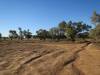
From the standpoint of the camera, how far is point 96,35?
45.7 metres

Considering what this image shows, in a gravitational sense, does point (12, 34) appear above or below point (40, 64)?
above

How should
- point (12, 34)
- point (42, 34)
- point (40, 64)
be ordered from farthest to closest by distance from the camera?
point (12, 34) → point (42, 34) → point (40, 64)

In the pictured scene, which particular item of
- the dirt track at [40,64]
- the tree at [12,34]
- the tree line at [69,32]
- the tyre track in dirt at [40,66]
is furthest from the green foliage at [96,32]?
the tree at [12,34]

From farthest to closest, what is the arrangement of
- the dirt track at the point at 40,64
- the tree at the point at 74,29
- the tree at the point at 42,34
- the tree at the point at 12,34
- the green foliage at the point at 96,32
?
1. the tree at the point at 12,34
2. the tree at the point at 42,34
3. the tree at the point at 74,29
4. the green foliage at the point at 96,32
5. the dirt track at the point at 40,64

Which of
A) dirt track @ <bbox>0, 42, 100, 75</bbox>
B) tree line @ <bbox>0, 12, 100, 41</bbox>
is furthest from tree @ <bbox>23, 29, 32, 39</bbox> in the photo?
dirt track @ <bbox>0, 42, 100, 75</bbox>

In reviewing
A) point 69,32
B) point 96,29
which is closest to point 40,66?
point 96,29

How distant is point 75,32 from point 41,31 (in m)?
46.0

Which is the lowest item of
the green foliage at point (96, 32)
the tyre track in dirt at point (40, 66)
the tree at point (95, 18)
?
the tyre track in dirt at point (40, 66)

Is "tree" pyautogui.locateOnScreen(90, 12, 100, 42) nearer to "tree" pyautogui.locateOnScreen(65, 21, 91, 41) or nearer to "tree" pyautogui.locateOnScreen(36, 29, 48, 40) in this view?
"tree" pyautogui.locateOnScreen(65, 21, 91, 41)

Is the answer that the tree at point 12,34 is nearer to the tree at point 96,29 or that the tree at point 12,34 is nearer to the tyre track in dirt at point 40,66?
the tree at point 96,29

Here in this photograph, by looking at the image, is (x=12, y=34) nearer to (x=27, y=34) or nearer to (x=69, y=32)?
(x=27, y=34)

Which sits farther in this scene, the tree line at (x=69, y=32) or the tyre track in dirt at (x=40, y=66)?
the tree line at (x=69, y=32)

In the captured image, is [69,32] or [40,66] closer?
[40,66]

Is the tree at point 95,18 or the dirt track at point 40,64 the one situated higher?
the tree at point 95,18
